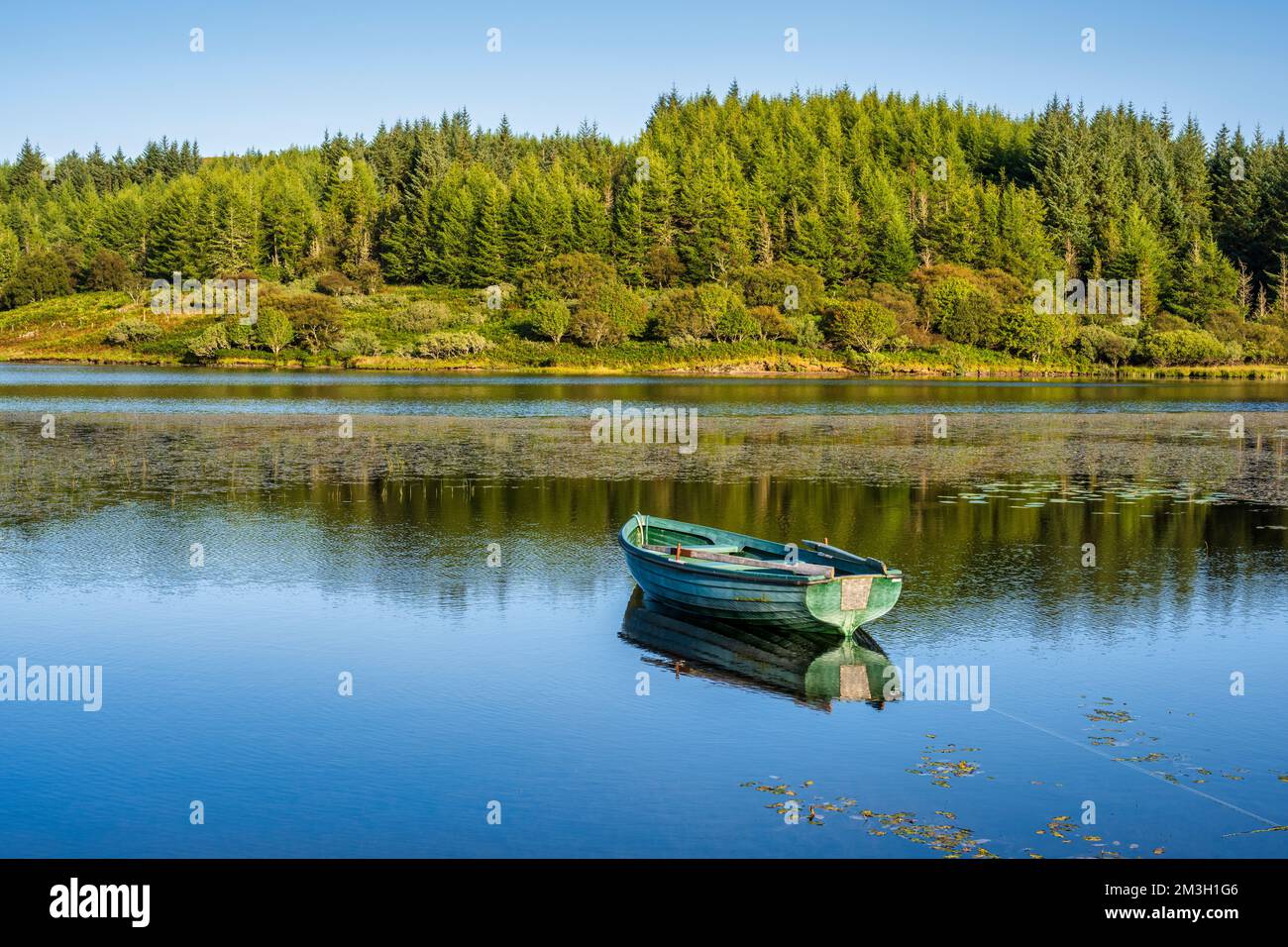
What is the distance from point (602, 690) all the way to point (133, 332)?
153 metres

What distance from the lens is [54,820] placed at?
48.8 ft

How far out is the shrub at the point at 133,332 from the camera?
157m

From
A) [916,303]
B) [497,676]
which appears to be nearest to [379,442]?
[497,676]

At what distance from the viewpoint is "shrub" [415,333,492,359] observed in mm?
146750

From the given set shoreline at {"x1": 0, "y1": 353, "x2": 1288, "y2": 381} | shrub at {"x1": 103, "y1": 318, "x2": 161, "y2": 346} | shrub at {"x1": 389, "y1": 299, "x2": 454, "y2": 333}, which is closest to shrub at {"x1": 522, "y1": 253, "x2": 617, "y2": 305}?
shrub at {"x1": 389, "y1": 299, "x2": 454, "y2": 333}

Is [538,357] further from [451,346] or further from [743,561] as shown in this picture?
[743,561]

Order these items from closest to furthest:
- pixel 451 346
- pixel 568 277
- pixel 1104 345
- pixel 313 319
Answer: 1. pixel 451 346
2. pixel 313 319
3. pixel 1104 345
4. pixel 568 277


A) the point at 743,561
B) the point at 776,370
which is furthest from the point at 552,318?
the point at 743,561

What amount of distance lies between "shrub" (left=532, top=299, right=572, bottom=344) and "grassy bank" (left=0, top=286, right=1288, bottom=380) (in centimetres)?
182

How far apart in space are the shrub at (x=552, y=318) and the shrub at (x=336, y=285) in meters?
36.3

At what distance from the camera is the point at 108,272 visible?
18875 centimetres

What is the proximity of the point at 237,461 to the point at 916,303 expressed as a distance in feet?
402
